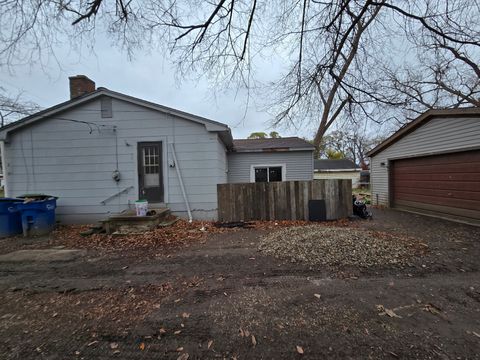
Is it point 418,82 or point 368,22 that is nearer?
point 368,22

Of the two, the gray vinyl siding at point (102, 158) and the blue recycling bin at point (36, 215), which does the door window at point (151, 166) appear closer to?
the gray vinyl siding at point (102, 158)

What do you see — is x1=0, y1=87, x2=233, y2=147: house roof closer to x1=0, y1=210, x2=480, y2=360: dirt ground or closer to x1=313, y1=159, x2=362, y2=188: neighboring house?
x1=0, y1=210, x2=480, y2=360: dirt ground

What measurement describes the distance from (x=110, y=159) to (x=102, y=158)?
10.6 inches

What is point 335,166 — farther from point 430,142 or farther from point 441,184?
point 441,184

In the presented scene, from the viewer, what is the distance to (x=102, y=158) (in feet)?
25.9

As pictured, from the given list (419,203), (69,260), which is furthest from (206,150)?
(419,203)

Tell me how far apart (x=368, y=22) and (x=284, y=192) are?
472 cm

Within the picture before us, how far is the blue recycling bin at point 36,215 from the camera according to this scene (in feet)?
21.3

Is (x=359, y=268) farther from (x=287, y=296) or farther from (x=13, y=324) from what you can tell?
(x=13, y=324)

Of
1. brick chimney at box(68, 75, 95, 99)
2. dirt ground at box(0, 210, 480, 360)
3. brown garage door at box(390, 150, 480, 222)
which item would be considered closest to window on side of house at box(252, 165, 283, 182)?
brown garage door at box(390, 150, 480, 222)

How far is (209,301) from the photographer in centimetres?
297

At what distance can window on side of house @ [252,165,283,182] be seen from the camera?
1243 cm

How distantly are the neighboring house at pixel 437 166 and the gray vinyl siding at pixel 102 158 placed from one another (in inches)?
296

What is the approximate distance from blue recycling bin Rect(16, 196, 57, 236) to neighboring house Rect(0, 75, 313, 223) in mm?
1056
